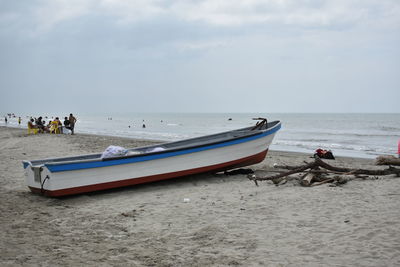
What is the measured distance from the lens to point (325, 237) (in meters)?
4.68

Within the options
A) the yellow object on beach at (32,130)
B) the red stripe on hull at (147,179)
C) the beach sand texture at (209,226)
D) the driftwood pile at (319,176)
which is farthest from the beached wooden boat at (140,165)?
the yellow object on beach at (32,130)

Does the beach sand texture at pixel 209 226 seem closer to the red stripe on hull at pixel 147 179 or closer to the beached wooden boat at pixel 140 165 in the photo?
the red stripe on hull at pixel 147 179

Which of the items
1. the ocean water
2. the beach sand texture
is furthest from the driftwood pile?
the ocean water

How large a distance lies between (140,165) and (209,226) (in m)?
3.21

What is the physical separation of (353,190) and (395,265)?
351cm

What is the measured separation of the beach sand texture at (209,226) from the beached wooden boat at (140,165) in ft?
0.92

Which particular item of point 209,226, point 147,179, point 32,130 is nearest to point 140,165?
point 147,179

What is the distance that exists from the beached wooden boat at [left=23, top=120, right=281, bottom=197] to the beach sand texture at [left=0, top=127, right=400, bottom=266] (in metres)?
0.28

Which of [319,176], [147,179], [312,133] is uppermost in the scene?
[312,133]

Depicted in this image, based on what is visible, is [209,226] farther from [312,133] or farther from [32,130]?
[312,133]

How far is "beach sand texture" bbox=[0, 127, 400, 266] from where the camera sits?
4219 mm

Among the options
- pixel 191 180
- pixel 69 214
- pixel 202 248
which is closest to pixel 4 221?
pixel 69 214

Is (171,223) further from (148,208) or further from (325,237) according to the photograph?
(325,237)

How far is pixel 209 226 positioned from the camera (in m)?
5.39
